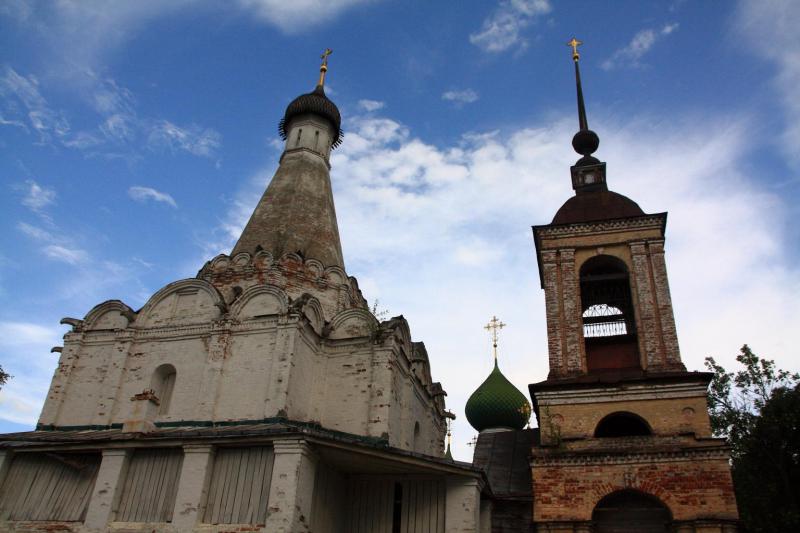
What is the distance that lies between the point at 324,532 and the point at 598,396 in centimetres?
516

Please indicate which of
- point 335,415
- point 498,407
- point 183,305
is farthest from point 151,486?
point 498,407

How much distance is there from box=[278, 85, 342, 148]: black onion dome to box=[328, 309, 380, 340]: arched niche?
6702 mm

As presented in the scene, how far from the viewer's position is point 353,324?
40.6 feet

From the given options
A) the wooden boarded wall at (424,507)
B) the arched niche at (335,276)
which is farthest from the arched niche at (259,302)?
the wooden boarded wall at (424,507)

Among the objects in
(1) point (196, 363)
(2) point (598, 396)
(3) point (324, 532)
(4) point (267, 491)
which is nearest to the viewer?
(4) point (267, 491)

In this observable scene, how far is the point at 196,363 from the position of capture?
11688 millimetres

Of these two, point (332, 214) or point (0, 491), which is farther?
point (332, 214)

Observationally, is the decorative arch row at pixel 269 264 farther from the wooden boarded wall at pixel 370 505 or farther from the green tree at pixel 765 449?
the green tree at pixel 765 449

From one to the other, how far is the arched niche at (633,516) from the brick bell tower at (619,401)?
0.02 m

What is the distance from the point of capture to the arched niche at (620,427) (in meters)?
11.1

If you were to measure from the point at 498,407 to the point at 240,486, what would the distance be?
10369 millimetres

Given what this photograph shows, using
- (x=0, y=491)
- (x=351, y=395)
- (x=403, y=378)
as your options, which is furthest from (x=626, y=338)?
(x=0, y=491)

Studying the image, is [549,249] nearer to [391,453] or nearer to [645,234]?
[645,234]

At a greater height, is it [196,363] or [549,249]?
[549,249]
